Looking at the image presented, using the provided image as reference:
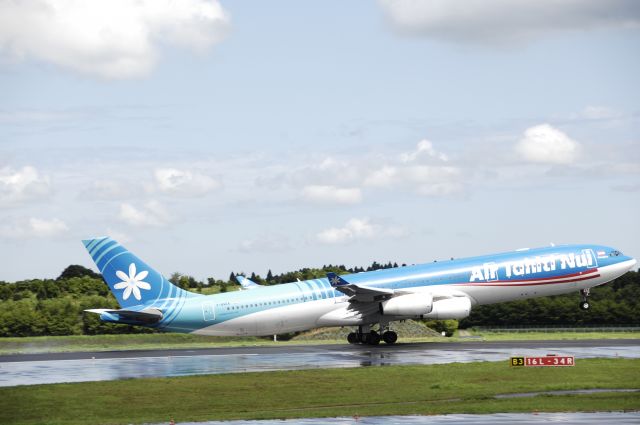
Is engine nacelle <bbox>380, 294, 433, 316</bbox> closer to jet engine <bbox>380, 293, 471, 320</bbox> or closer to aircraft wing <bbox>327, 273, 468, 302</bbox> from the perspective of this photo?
jet engine <bbox>380, 293, 471, 320</bbox>

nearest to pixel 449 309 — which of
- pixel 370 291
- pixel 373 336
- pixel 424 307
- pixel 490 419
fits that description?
pixel 424 307

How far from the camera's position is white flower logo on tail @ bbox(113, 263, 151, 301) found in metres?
57.1

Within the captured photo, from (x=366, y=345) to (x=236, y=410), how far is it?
2822cm

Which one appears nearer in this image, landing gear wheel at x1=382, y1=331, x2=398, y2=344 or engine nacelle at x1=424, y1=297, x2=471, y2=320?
engine nacelle at x1=424, y1=297, x2=471, y2=320

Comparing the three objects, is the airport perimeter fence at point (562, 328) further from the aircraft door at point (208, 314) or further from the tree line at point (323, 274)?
the aircraft door at point (208, 314)

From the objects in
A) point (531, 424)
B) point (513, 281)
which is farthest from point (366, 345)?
point (531, 424)

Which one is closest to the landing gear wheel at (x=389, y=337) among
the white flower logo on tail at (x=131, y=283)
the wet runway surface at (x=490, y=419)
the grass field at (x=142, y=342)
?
the grass field at (x=142, y=342)

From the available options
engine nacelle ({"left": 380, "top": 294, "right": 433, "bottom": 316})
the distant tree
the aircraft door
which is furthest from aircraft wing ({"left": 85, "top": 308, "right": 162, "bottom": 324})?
the distant tree

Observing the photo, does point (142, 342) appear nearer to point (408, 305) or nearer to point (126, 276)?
point (126, 276)

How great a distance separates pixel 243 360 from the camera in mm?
50031

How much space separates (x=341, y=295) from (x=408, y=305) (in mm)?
4728

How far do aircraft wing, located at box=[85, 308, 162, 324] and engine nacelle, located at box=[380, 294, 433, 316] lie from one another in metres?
14.5

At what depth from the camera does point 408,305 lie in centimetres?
5659

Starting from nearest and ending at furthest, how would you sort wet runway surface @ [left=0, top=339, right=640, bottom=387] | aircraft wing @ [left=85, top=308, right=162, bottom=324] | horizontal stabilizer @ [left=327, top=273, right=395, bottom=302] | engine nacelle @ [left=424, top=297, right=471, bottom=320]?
wet runway surface @ [left=0, top=339, right=640, bottom=387] < aircraft wing @ [left=85, top=308, right=162, bottom=324] < horizontal stabilizer @ [left=327, top=273, right=395, bottom=302] < engine nacelle @ [left=424, top=297, right=471, bottom=320]
